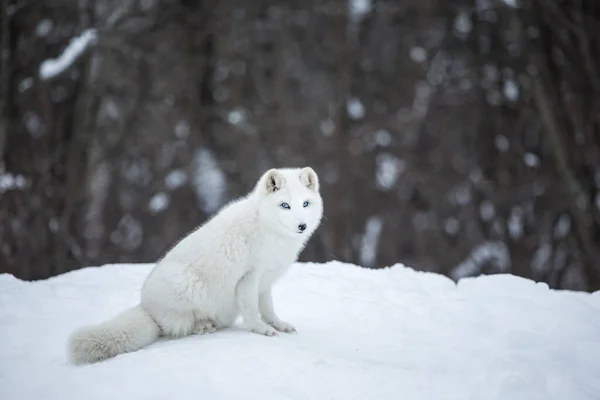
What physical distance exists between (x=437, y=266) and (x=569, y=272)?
7.55 feet

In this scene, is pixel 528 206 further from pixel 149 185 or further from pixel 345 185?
pixel 149 185

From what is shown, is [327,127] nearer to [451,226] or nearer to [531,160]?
[451,226]

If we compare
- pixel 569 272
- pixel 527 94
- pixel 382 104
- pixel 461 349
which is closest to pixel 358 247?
pixel 382 104

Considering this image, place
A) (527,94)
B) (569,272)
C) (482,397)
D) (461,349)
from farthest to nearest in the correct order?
(527,94), (569,272), (461,349), (482,397)

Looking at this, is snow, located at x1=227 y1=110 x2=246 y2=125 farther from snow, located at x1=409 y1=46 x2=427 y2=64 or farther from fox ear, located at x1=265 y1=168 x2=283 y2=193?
fox ear, located at x1=265 y1=168 x2=283 y2=193

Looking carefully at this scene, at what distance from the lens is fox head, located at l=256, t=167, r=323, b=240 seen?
344 cm

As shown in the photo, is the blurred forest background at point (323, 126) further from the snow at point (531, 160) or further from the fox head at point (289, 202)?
the fox head at point (289, 202)

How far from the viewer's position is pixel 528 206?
10.1 m

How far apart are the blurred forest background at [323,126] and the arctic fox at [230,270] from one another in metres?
5.93

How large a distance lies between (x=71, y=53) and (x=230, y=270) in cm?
884

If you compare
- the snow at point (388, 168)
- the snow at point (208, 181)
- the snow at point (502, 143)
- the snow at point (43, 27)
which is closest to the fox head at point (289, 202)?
the snow at point (208, 181)

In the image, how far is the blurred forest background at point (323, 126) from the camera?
9.88 m

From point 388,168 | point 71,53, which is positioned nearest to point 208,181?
point 388,168

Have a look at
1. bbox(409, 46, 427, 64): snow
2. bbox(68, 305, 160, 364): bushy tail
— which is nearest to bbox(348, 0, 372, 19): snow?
bbox(409, 46, 427, 64): snow
